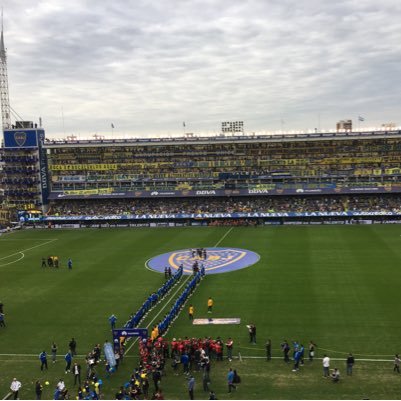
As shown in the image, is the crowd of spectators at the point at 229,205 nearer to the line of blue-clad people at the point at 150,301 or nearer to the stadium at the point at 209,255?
the stadium at the point at 209,255

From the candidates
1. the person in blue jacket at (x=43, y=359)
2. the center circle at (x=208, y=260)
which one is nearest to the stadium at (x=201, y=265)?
the person in blue jacket at (x=43, y=359)

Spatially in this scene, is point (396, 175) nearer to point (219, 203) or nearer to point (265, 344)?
point (219, 203)

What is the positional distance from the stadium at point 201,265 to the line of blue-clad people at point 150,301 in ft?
0.56

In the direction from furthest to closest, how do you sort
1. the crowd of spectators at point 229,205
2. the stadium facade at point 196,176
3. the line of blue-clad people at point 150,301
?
1. the stadium facade at point 196,176
2. the crowd of spectators at point 229,205
3. the line of blue-clad people at point 150,301

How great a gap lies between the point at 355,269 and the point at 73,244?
125 feet

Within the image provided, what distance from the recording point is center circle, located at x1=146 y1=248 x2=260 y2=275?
46.6 metres

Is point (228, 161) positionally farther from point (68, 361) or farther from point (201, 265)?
point (68, 361)

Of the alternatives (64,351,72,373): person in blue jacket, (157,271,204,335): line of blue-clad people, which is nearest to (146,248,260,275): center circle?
(157,271,204,335): line of blue-clad people

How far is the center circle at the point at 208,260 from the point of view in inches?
1836

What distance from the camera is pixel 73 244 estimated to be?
210 feet

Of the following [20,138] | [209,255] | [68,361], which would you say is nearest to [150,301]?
[68,361]

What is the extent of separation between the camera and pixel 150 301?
33.6 meters

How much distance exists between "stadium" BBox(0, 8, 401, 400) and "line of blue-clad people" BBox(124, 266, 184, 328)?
0.56 ft

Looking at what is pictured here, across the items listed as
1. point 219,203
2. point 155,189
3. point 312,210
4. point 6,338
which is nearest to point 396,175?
Answer: point 312,210
